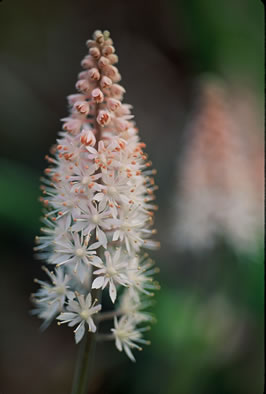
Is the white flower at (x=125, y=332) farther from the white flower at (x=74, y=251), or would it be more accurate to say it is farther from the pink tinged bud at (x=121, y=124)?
the pink tinged bud at (x=121, y=124)

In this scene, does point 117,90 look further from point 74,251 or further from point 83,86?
point 74,251

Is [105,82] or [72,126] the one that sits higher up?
[105,82]

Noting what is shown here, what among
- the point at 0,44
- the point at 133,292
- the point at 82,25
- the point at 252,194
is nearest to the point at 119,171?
the point at 133,292

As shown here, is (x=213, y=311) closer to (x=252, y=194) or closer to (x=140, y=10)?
(x=252, y=194)

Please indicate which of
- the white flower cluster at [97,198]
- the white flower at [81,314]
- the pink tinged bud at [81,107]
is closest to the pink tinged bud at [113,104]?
the white flower cluster at [97,198]

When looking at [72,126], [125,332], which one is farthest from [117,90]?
[125,332]

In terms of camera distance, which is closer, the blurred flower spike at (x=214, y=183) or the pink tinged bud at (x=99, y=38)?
the pink tinged bud at (x=99, y=38)
